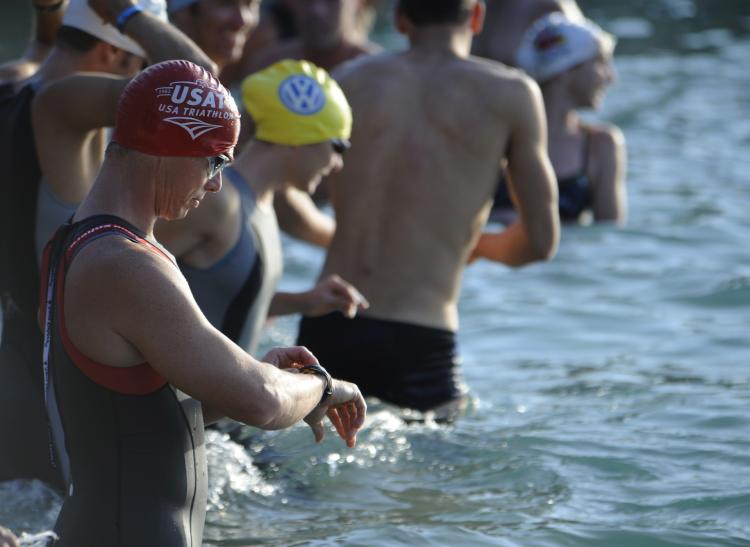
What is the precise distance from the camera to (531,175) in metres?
5.37

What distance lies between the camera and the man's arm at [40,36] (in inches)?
205

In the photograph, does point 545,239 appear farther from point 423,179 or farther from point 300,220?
point 300,220

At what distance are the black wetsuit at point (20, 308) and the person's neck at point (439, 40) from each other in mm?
1800

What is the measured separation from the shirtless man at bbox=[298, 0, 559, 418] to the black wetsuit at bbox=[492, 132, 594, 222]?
3.91 m

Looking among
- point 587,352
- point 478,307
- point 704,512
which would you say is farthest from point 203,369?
point 478,307

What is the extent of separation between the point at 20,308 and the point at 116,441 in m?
1.48

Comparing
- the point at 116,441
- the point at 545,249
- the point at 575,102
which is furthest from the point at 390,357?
the point at 575,102

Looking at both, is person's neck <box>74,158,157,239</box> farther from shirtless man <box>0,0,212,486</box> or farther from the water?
the water

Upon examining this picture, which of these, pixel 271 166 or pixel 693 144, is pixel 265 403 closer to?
pixel 271 166

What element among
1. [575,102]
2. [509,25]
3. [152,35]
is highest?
[152,35]

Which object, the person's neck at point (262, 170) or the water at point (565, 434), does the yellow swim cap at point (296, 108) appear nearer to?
the person's neck at point (262, 170)

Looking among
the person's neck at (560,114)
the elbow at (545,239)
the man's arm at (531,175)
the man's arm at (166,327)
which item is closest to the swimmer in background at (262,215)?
the man's arm at (531,175)

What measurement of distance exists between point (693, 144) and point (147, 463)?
11.0 metres

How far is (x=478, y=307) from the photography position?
8586 millimetres
